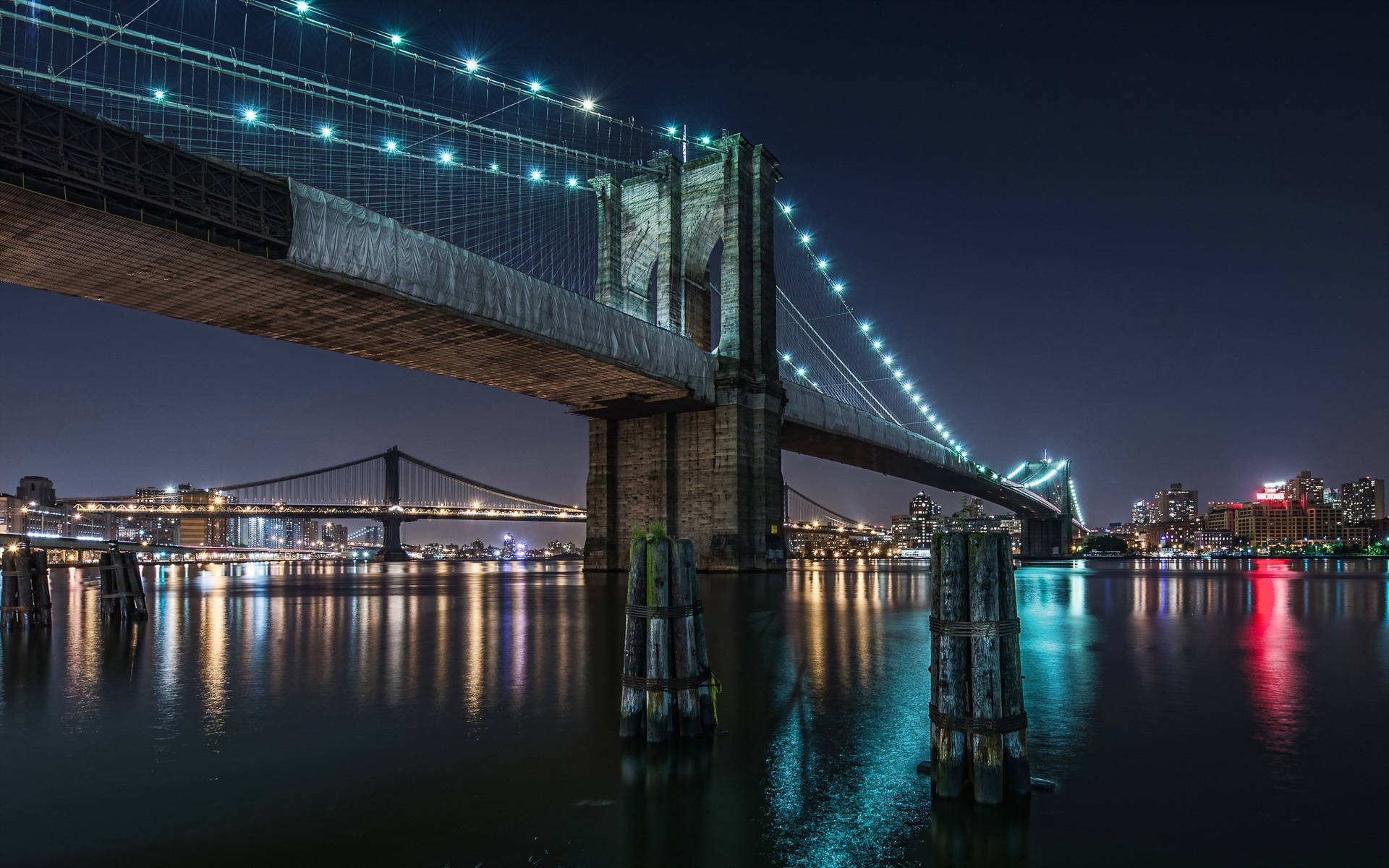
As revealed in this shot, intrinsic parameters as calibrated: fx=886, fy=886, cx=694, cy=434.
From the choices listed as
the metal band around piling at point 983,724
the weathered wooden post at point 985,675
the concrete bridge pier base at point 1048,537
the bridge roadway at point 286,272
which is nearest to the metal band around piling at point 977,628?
the weathered wooden post at point 985,675

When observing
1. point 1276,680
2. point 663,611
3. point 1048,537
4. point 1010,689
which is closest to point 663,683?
point 663,611

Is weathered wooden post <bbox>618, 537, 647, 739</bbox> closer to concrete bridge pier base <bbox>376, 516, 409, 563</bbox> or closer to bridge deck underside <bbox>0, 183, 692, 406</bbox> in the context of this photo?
bridge deck underside <bbox>0, 183, 692, 406</bbox>

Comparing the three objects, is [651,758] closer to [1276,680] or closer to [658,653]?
[658,653]

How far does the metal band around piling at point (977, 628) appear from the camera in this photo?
536cm

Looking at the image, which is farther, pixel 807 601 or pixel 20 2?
pixel 807 601

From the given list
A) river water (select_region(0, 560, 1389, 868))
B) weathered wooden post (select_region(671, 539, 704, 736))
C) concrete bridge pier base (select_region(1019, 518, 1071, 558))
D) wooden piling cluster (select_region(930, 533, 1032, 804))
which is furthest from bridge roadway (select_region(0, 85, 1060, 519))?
concrete bridge pier base (select_region(1019, 518, 1071, 558))

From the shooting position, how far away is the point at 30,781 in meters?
5.98

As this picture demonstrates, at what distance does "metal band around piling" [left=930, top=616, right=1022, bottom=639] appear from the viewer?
17.6 feet

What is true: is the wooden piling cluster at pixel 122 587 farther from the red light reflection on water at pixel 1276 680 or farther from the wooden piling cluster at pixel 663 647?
the red light reflection on water at pixel 1276 680

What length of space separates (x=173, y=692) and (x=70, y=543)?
3740 inches

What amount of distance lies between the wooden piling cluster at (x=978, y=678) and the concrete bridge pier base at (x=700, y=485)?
111 feet

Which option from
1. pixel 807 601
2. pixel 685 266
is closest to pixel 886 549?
pixel 685 266

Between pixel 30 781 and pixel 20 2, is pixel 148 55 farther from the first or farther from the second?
pixel 30 781

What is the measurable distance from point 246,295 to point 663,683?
23.1m
